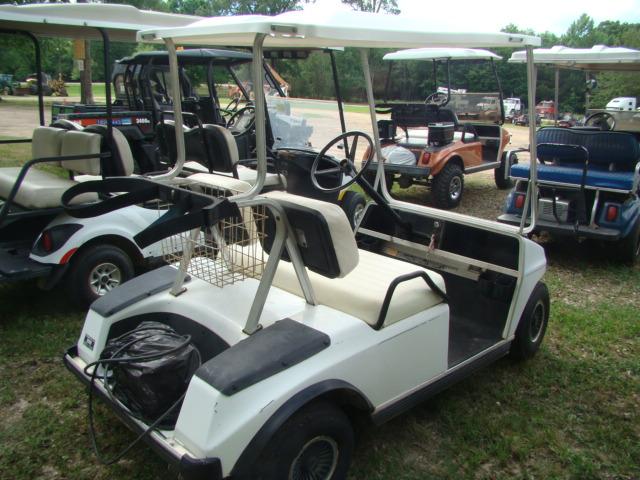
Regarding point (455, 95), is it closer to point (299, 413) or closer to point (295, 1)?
point (299, 413)

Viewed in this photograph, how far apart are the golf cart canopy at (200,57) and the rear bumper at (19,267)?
12.1 feet

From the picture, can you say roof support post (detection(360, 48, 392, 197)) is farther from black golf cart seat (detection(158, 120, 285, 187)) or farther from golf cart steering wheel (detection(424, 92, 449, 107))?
golf cart steering wheel (detection(424, 92, 449, 107))

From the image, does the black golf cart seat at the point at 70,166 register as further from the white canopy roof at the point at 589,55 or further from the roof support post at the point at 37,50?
the white canopy roof at the point at 589,55

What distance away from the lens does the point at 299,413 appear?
6.35ft

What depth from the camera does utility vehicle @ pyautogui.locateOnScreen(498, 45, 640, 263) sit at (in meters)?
4.99

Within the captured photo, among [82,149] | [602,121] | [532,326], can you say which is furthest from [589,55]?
[82,149]

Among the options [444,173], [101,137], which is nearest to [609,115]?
[444,173]

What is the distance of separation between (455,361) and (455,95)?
6777 mm

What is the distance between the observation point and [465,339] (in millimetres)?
2990

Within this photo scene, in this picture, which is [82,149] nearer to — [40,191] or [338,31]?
[40,191]

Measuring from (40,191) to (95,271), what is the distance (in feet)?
2.16

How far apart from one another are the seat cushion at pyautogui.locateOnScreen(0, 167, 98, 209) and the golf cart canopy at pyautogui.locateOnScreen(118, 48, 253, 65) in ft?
10.1

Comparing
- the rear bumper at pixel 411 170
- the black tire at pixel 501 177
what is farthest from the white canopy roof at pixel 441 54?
the rear bumper at pixel 411 170

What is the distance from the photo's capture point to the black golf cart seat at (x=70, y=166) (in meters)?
3.65
